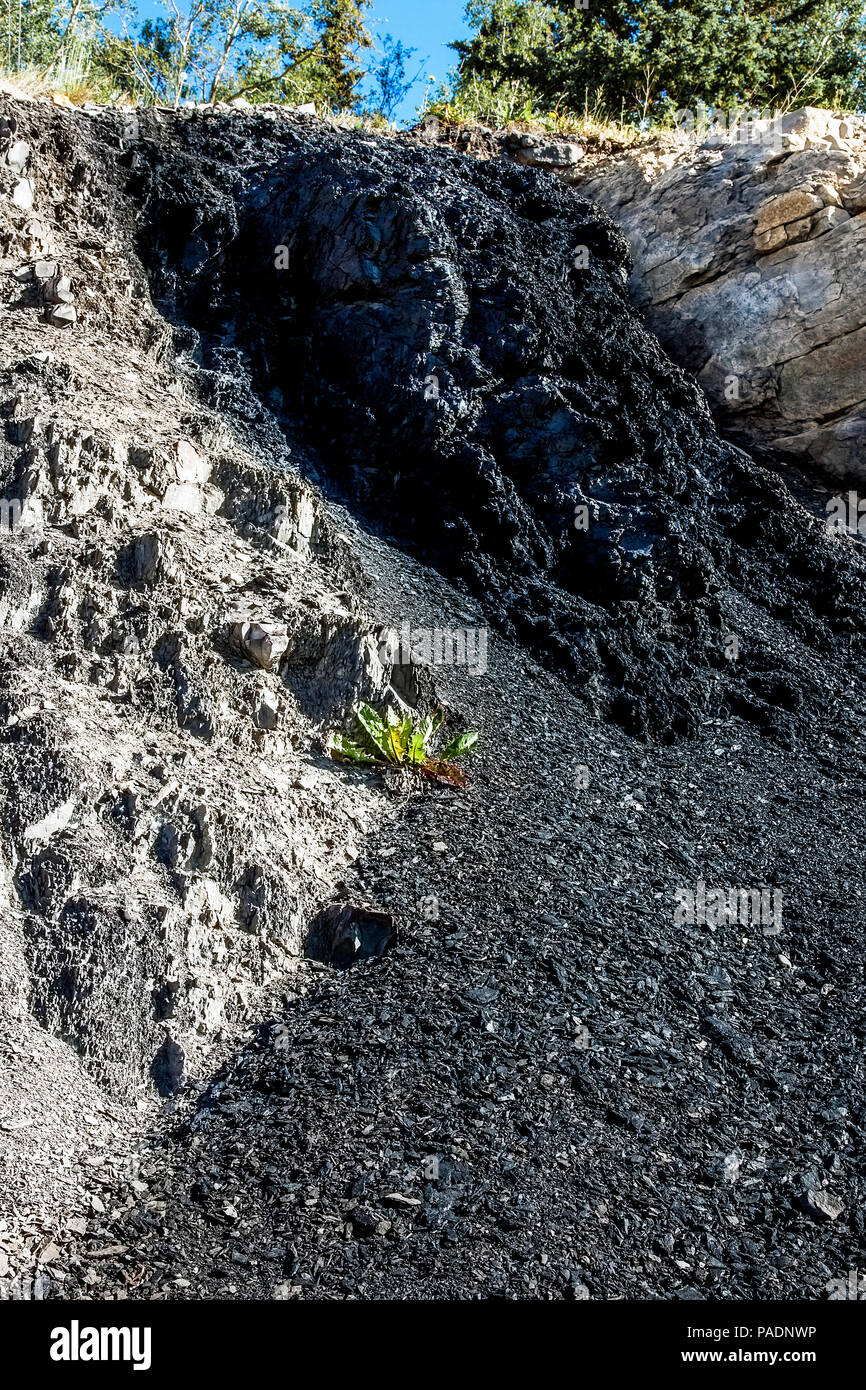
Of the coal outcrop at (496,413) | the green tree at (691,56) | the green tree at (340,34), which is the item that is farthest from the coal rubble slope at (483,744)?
the green tree at (340,34)

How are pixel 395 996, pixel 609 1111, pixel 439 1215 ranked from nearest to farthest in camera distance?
pixel 439 1215, pixel 609 1111, pixel 395 996

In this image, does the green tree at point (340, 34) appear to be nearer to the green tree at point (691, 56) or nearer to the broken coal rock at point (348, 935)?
the green tree at point (691, 56)

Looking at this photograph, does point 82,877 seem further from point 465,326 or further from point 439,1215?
point 465,326

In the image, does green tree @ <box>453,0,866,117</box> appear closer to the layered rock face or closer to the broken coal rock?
the layered rock face

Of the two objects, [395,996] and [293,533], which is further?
[293,533]

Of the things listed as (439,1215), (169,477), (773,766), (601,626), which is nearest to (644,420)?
(601,626)

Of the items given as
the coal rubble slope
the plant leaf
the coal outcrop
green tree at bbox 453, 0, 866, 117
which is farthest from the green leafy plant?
green tree at bbox 453, 0, 866, 117

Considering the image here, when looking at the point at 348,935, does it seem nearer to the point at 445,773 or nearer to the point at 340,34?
the point at 445,773
